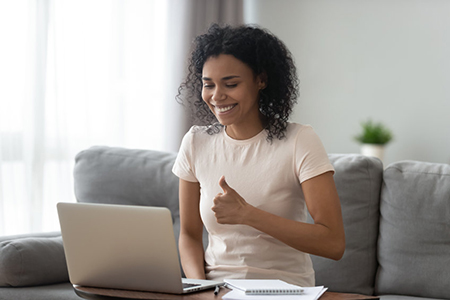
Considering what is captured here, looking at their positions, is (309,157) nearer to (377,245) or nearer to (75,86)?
(377,245)

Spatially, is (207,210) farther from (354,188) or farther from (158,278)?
(354,188)

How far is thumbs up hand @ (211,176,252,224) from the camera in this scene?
122cm

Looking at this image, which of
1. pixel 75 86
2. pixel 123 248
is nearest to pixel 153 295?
pixel 123 248

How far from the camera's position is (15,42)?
2846mm

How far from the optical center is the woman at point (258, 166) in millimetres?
1362

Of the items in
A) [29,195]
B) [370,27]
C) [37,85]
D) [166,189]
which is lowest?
[29,195]

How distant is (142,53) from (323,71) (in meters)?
1.70

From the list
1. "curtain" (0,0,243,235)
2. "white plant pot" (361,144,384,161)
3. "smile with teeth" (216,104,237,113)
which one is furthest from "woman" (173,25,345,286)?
"white plant pot" (361,144,384,161)

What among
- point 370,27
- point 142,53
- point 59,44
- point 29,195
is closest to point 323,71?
point 370,27

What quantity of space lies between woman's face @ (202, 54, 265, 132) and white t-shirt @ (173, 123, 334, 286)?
105 mm

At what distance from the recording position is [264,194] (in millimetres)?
1426

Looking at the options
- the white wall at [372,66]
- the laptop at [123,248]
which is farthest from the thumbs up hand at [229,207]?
the white wall at [372,66]

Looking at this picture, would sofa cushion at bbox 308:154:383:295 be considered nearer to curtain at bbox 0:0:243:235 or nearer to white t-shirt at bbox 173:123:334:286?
white t-shirt at bbox 173:123:334:286

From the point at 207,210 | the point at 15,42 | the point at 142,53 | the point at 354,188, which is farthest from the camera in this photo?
the point at 142,53
